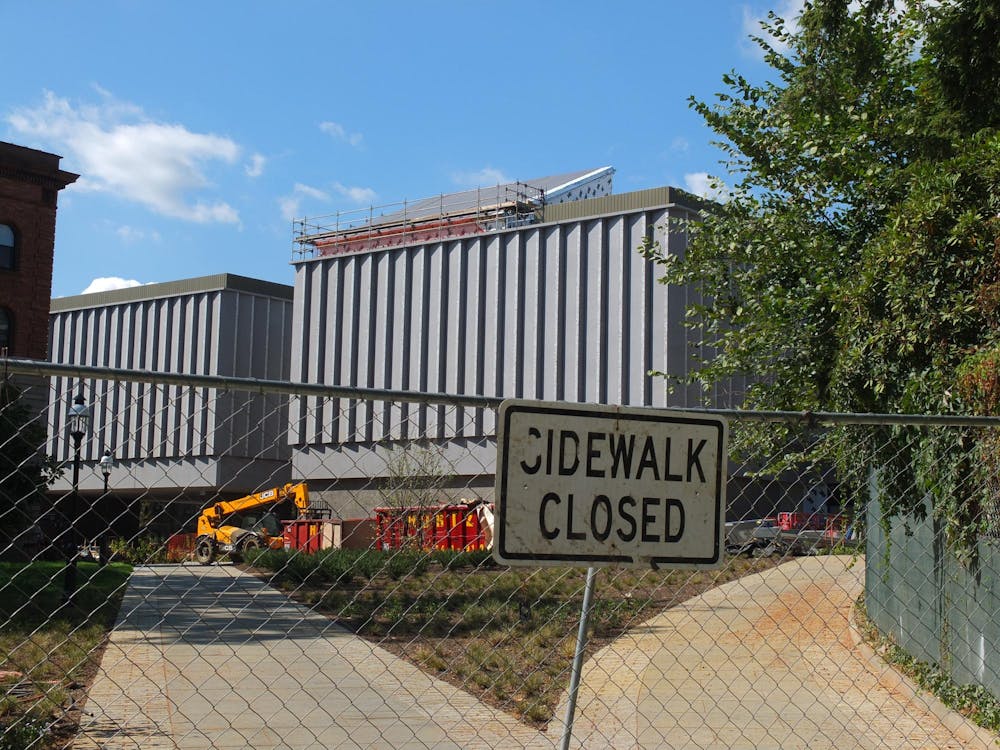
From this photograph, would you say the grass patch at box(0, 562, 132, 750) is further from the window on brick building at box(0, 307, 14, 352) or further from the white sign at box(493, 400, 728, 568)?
the window on brick building at box(0, 307, 14, 352)

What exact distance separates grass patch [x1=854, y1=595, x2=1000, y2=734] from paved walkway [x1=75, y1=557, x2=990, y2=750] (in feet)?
0.33

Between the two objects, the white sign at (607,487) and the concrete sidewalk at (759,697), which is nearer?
the white sign at (607,487)

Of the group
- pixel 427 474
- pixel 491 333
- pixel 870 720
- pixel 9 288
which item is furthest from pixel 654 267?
pixel 870 720

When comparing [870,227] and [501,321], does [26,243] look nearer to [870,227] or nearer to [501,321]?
[501,321]

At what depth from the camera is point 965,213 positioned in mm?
8102

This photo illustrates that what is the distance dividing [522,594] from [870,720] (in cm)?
783

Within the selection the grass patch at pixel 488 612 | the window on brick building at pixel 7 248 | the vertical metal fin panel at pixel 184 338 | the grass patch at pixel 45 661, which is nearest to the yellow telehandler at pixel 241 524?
the grass patch at pixel 488 612

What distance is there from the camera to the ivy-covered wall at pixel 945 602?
7.20 metres

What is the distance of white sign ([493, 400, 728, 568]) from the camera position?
369 cm

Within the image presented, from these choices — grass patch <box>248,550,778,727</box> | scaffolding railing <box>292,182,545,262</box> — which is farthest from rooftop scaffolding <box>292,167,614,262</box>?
grass patch <box>248,550,778,727</box>

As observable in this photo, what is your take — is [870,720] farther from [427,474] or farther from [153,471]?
[153,471]

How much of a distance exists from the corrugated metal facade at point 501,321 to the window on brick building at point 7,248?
11029 millimetres

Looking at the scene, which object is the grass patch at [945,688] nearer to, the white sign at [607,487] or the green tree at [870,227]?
the green tree at [870,227]

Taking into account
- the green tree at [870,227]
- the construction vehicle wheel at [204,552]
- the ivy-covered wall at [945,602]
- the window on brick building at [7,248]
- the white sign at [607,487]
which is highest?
the window on brick building at [7,248]
